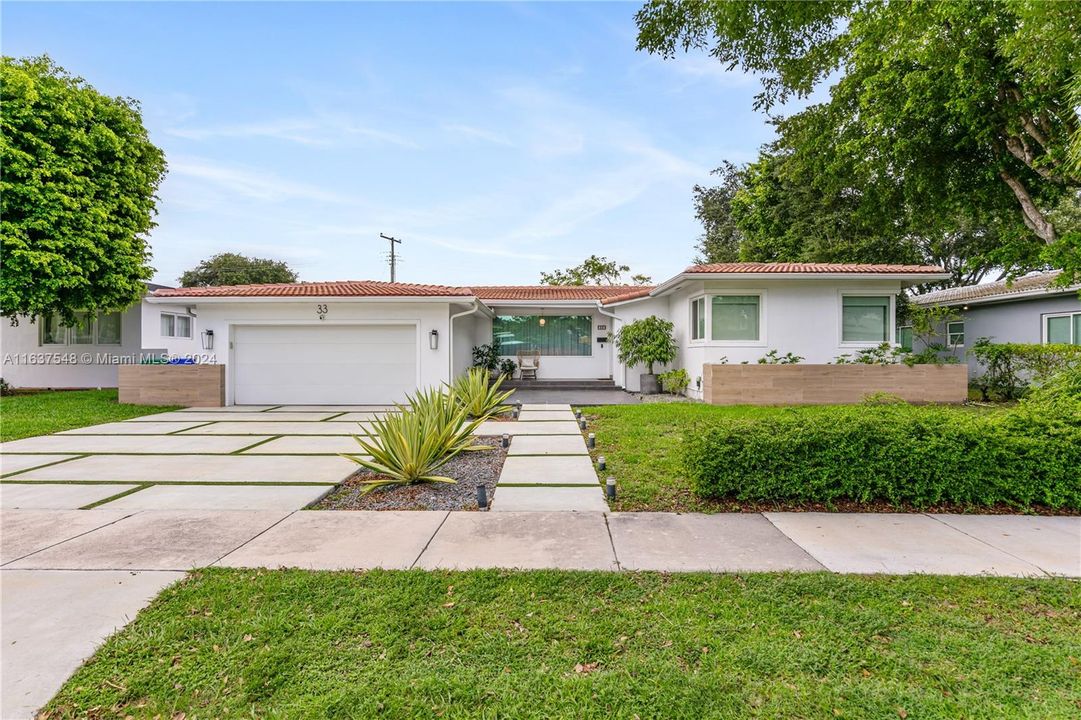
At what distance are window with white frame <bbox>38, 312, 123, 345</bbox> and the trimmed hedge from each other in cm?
1873

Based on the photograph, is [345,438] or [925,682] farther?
[345,438]

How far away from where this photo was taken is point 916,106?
9.26 m

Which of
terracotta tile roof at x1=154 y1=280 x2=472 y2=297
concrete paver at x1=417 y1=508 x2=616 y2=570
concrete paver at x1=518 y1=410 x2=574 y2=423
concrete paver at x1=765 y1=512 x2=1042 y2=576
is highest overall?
terracotta tile roof at x1=154 y1=280 x2=472 y2=297

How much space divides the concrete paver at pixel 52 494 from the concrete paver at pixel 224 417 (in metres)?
4.56

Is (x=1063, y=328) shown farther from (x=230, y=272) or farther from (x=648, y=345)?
(x=230, y=272)

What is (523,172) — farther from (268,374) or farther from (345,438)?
(345,438)

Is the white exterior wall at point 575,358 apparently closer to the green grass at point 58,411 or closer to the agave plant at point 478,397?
the agave plant at point 478,397

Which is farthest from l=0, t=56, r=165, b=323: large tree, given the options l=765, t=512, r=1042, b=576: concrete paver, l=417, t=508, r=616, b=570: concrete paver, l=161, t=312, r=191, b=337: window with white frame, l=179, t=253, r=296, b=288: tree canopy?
l=179, t=253, r=296, b=288: tree canopy

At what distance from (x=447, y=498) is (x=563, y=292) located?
1306cm

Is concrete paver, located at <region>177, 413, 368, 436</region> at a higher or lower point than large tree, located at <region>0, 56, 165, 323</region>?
lower

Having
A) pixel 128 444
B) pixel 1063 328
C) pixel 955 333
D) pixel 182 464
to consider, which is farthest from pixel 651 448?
pixel 955 333

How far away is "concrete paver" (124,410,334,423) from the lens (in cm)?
993

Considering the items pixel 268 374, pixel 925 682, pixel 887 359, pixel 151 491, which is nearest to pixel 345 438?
pixel 151 491

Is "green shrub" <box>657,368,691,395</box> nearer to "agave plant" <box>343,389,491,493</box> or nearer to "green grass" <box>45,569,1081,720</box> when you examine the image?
"agave plant" <box>343,389,491,493</box>
